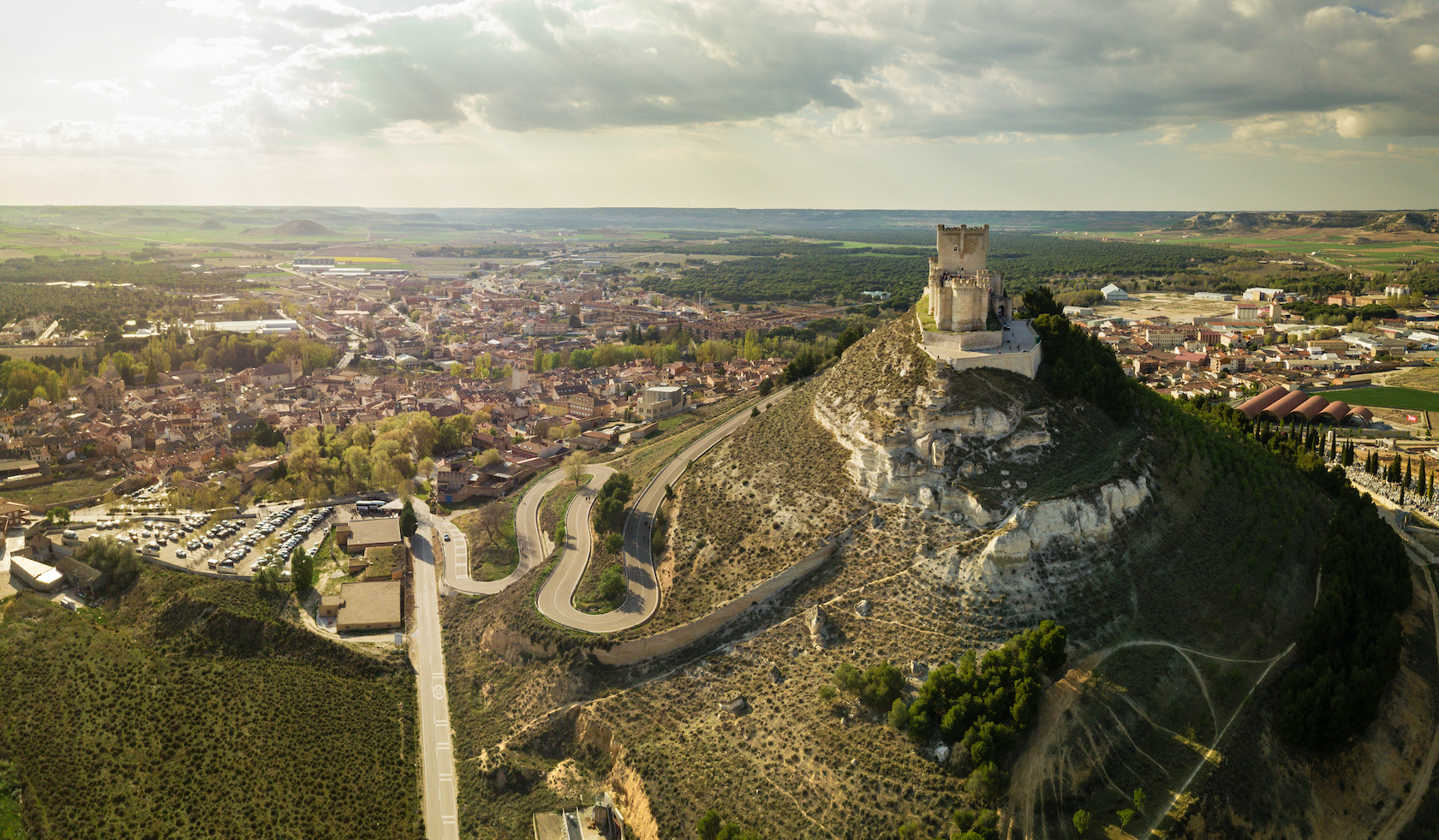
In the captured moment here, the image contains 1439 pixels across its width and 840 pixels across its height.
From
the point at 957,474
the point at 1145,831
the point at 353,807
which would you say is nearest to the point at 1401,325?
the point at 957,474

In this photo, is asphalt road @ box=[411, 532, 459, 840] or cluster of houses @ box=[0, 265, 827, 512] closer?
asphalt road @ box=[411, 532, 459, 840]

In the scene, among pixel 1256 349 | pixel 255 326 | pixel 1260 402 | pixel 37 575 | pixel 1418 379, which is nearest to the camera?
pixel 37 575

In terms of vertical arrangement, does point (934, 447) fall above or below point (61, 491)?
A: above

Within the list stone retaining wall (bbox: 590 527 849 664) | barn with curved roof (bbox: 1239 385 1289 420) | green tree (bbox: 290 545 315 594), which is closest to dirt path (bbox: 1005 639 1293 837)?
stone retaining wall (bbox: 590 527 849 664)

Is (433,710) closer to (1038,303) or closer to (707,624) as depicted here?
(707,624)

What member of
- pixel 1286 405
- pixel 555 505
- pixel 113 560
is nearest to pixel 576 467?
pixel 555 505

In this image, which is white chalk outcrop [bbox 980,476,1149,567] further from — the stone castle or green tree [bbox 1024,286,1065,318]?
green tree [bbox 1024,286,1065,318]

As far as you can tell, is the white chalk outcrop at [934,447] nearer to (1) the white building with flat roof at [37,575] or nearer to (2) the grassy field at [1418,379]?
(1) the white building with flat roof at [37,575]
